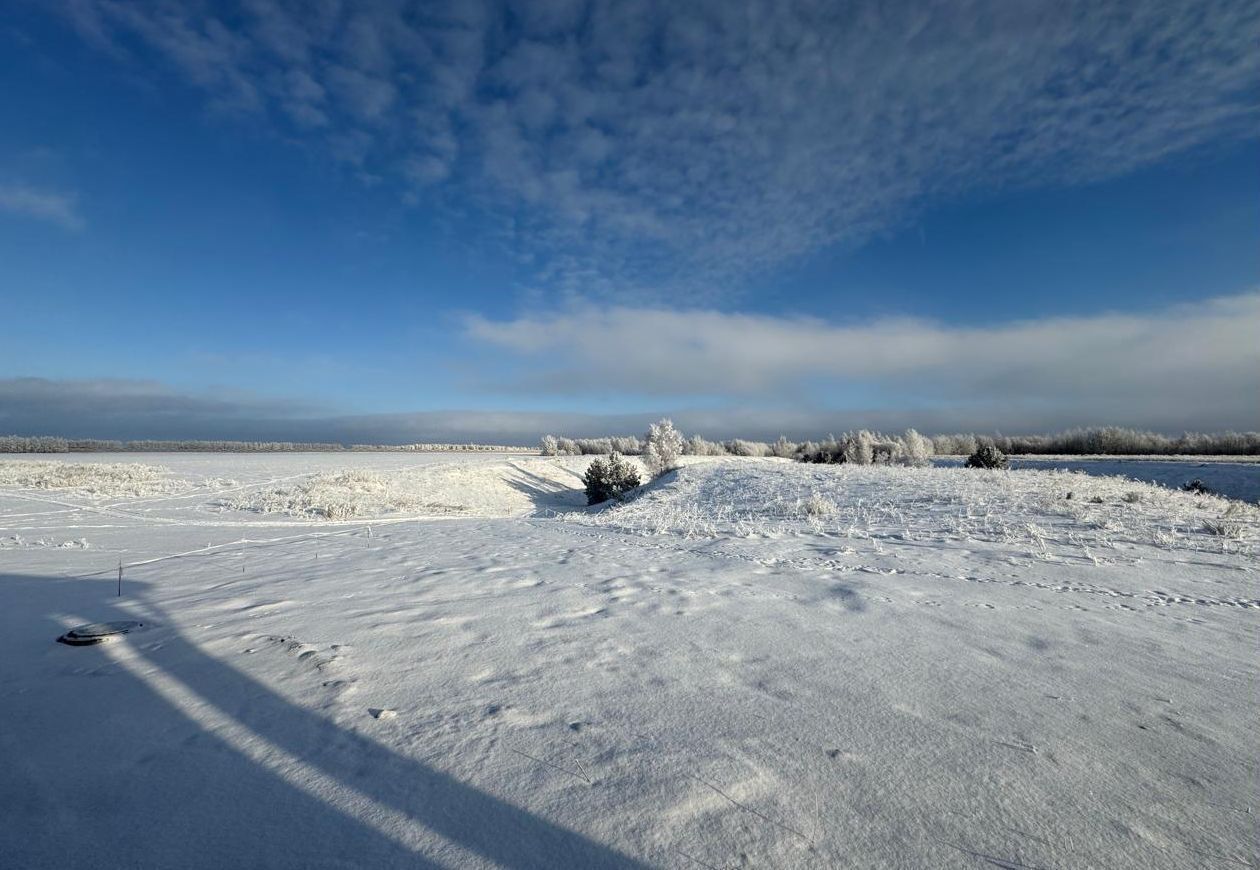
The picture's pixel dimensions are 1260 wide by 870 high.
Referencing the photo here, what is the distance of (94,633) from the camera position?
4039mm

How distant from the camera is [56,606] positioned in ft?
16.7

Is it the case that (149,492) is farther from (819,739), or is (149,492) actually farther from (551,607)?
(819,739)

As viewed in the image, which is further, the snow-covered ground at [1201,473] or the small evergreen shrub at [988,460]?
the small evergreen shrub at [988,460]

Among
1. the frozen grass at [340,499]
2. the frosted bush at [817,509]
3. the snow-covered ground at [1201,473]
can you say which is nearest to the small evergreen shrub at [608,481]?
the frozen grass at [340,499]

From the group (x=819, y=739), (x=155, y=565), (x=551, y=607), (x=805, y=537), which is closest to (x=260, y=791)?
(x=819, y=739)

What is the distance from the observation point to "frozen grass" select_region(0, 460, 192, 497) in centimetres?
1860

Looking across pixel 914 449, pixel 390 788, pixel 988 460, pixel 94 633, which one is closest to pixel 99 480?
pixel 94 633

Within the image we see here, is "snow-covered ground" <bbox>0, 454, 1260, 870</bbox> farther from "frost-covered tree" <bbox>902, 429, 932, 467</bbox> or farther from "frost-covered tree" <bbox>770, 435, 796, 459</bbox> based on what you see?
"frost-covered tree" <bbox>770, 435, 796, 459</bbox>

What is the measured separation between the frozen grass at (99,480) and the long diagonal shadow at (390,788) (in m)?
20.2

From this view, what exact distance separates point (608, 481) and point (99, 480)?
20.5 m

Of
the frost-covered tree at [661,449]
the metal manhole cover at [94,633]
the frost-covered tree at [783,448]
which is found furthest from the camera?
the frost-covered tree at [783,448]

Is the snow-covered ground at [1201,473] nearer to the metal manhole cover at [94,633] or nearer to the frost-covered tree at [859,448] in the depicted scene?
the frost-covered tree at [859,448]

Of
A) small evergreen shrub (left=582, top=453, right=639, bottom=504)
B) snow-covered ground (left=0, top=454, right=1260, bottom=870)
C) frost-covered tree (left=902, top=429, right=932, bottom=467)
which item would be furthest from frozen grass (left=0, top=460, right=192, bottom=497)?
frost-covered tree (left=902, top=429, right=932, bottom=467)

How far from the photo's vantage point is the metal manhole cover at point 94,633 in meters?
3.96
